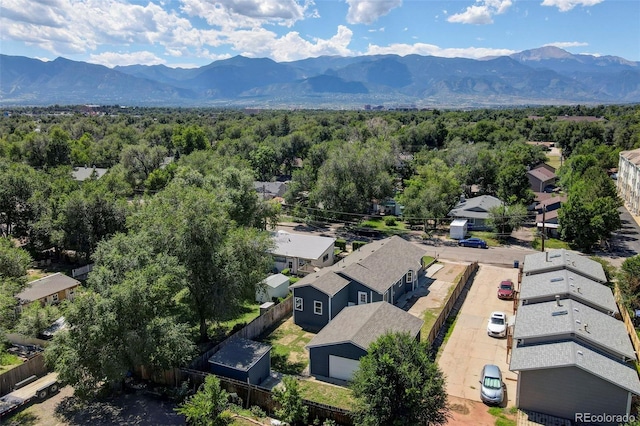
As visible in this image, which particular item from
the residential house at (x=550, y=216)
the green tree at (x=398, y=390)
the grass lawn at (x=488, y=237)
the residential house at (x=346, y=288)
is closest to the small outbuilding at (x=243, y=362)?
the residential house at (x=346, y=288)

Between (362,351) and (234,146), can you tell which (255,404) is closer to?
(362,351)

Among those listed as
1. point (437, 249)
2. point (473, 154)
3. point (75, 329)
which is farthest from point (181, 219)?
point (473, 154)

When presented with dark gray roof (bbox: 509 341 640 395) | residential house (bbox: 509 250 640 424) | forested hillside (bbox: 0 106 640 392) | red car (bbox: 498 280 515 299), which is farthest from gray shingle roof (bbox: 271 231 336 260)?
dark gray roof (bbox: 509 341 640 395)

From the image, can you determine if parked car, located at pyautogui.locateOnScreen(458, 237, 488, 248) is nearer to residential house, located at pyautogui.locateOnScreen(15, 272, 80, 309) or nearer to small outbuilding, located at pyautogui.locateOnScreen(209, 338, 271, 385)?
small outbuilding, located at pyautogui.locateOnScreen(209, 338, 271, 385)

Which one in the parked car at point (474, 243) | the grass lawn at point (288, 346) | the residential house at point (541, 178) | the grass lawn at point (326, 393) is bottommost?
the grass lawn at point (288, 346)

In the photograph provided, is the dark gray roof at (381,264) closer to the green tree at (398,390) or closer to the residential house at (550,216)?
the green tree at (398,390)

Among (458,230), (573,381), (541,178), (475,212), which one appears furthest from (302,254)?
(541,178)
